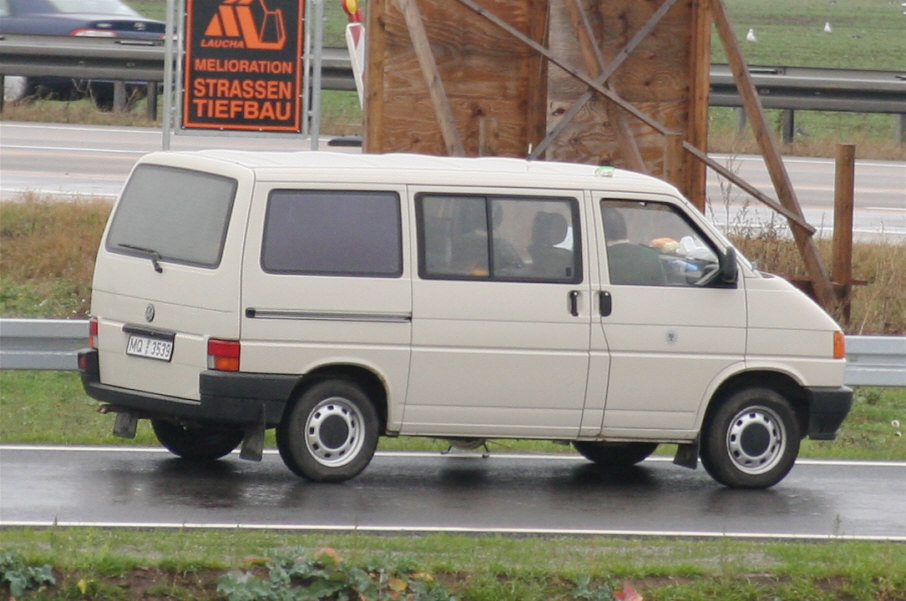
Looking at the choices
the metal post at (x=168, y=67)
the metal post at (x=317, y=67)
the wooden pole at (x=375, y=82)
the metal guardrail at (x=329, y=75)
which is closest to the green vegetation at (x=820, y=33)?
the metal guardrail at (x=329, y=75)

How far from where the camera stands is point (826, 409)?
10.2 meters

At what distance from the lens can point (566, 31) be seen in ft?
50.2

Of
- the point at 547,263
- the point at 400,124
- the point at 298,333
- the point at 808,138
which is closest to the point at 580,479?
the point at 547,263

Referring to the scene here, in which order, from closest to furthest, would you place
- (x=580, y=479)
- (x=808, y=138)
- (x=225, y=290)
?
1. (x=225, y=290)
2. (x=580, y=479)
3. (x=808, y=138)

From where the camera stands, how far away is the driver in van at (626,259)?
32.7 ft

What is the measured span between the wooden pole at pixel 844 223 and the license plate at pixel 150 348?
766cm

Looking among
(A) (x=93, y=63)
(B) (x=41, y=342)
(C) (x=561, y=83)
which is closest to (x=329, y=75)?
(A) (x=93, y=63)

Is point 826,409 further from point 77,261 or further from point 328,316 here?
point 77,261

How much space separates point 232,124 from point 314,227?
6.88 m

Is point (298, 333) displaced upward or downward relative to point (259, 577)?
upward

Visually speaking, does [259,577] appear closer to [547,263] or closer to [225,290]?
[225,290]

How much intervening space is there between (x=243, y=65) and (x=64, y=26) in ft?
43.5

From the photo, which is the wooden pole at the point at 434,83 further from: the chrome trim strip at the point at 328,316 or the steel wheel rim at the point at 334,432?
the steel wheel rim at the point at 334,432

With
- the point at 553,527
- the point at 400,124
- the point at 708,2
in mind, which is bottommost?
the point at 553,527
